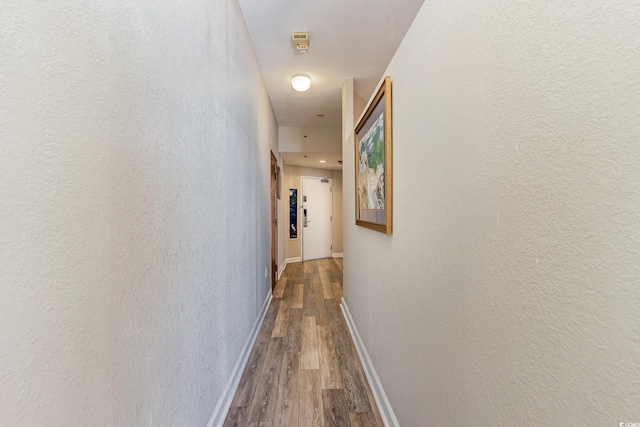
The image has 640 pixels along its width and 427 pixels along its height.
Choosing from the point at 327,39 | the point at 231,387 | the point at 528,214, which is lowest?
the point at 231,387

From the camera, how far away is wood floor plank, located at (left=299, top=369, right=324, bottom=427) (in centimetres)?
154

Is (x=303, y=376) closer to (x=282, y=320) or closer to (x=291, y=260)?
(x=282, y=320)

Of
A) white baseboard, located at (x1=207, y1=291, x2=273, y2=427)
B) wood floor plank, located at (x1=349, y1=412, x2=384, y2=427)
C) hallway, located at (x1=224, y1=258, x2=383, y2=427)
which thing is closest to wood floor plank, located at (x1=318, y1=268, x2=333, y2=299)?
hallway, located at (x1=224, y1=258, x2=383, y2=427)

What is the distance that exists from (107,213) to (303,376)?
1788 millimetres

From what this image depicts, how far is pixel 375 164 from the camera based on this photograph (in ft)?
5.64

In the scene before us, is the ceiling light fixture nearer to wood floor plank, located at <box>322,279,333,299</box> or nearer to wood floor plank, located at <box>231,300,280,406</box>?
wood floor plank, located at <box>231,300,280,406</box>

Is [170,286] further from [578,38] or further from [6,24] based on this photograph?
[578,38]

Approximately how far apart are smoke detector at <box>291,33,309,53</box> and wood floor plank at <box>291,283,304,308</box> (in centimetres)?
279

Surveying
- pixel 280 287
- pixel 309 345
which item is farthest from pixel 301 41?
pixel 280 287

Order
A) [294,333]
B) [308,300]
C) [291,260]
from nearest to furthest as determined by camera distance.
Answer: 1. [294,333]
2. [308,300]
3. [291,260]

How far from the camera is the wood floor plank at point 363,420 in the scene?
150 cm

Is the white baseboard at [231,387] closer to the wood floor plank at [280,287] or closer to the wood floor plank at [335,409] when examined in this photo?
the wood floor plank at [335,409]

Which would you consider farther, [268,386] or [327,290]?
[327,290]

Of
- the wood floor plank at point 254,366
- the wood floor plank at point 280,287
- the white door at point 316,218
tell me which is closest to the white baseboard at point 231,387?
the wood floor plank at point 254,366
